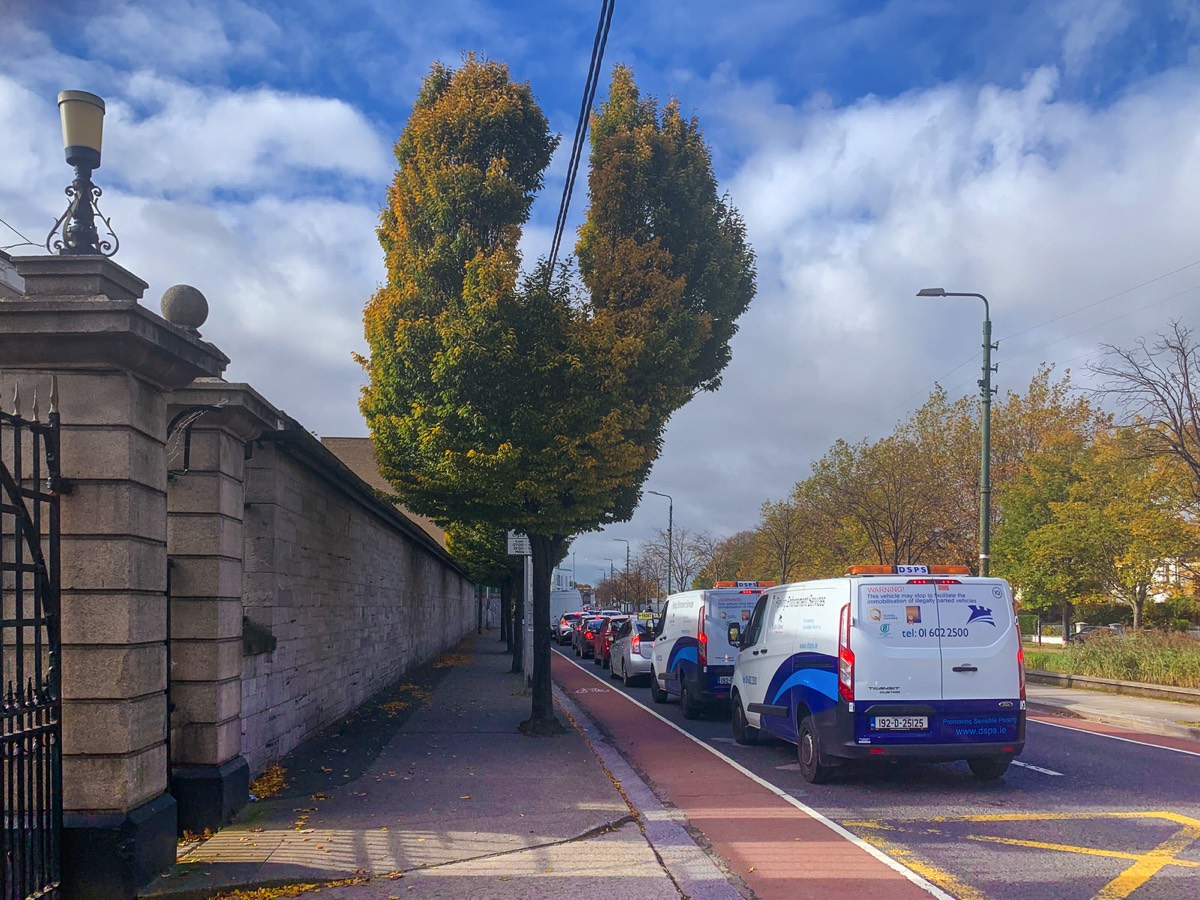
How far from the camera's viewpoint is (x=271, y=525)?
965cm

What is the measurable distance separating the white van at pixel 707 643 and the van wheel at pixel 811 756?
4.59 meters

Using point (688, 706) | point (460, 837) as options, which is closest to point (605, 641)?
point (688, 706)

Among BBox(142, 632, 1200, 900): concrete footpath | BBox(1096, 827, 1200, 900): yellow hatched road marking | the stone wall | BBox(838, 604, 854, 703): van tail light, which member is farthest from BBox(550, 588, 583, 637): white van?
BBox(1096, 827, 1200, 900): yellow hatched road marking

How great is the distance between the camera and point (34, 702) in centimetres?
530

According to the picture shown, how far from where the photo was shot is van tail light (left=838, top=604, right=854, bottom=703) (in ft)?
30.6

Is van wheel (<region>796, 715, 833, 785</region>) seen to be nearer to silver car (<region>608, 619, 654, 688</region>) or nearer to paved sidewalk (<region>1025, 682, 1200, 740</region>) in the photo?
paved sidewalk (<region>1025, 682, 1200, 740</region>)

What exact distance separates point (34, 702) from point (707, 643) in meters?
11.4

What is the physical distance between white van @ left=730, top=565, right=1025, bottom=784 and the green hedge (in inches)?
441

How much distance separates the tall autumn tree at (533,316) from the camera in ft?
39.7

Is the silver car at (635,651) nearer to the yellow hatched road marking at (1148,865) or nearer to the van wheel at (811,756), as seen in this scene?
the van wheel at (811,756)

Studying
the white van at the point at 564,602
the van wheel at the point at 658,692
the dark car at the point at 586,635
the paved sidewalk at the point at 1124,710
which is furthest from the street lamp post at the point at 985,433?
the white van at the point at 564,602

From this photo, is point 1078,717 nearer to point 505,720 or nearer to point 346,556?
point 505,720

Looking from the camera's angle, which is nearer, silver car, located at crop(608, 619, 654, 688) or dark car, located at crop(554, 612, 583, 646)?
silver car, located at crop(608, 619, 654, 688)

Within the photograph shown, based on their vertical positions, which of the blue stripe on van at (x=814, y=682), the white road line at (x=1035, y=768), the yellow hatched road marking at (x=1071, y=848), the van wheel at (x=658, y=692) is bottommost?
the van wheel at (x=658, y=692)
